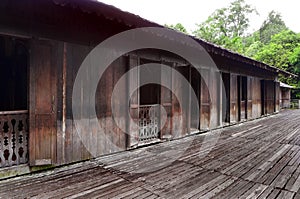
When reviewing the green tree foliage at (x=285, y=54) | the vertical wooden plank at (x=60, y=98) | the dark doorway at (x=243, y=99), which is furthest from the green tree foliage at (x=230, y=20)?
the vertical wooden plank at (x=60, y=98)

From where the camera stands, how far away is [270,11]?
123ft

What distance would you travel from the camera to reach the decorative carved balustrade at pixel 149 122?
15.9 ft

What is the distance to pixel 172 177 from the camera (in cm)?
288

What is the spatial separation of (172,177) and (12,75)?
3.95 meters

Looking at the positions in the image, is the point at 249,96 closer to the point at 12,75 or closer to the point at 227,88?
the point at 227,88

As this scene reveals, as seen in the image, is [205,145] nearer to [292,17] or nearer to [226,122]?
[226,122]

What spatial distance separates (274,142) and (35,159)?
5327 millimetres

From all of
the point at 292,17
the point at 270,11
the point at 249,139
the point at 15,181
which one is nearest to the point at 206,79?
the point at 249,139

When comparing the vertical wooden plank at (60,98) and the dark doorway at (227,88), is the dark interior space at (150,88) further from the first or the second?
the dark doorway at (227,88)

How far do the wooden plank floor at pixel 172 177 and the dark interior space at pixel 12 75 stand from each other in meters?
2.00

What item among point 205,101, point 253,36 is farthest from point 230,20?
point 205,101

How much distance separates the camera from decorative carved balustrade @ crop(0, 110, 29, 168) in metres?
2.85

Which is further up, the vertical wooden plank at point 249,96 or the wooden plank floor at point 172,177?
the vertical wooden plank at point 249,96

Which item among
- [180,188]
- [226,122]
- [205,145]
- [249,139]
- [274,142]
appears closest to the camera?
[180,188]
